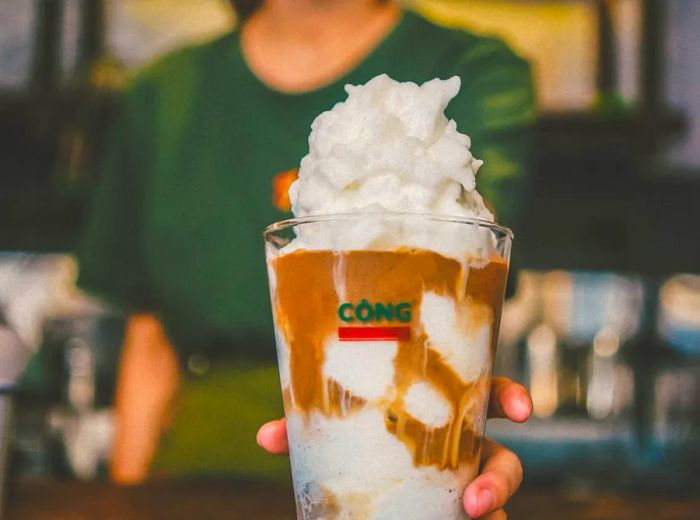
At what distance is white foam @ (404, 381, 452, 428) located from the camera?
0.74 meters

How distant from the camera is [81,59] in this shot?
4016mm

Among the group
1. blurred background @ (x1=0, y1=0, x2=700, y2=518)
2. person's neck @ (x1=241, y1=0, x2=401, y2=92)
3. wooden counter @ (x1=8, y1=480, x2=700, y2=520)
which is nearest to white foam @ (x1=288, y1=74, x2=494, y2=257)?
wooden counter @ (x1=8, y1=480, x2=700, y2=520)

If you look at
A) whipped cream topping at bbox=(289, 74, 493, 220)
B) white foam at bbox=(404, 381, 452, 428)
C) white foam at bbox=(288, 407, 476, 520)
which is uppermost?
whipped cream topping at bbox=(289, 74, 493, 220)

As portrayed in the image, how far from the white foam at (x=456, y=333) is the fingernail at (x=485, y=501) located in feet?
0.35

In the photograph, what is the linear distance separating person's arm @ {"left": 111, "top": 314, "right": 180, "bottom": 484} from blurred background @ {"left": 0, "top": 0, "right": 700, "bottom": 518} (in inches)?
64.7

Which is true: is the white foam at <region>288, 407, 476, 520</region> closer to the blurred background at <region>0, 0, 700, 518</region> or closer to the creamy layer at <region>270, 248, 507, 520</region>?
the creamy layer at <region>270, 248, 507, 520</region>

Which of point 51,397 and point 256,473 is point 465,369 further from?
point 51,397

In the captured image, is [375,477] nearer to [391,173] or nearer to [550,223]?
[391,173]

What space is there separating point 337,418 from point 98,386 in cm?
354

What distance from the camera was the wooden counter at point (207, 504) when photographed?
4.16ft

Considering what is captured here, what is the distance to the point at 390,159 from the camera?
77cm

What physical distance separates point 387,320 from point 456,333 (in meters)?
0.07

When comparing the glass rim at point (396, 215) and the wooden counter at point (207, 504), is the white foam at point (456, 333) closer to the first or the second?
the glass rim at point (396, 215)

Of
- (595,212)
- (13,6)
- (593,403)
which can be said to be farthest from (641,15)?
(13,6)
